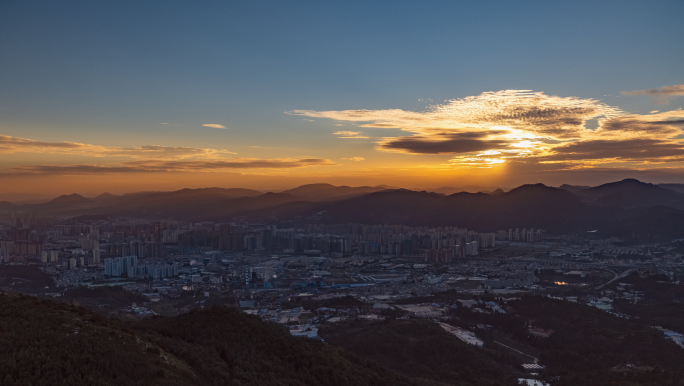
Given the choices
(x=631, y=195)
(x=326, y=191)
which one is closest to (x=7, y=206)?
(x=326, y=191)

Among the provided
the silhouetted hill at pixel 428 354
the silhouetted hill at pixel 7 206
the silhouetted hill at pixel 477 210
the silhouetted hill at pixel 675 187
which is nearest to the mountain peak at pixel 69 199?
the silhouetted hill at pixel 7 206

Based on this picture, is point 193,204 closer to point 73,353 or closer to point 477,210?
point 477,210

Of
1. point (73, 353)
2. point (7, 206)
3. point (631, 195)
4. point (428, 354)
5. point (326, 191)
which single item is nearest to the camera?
point (73, 353)

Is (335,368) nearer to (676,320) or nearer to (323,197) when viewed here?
(676,320)

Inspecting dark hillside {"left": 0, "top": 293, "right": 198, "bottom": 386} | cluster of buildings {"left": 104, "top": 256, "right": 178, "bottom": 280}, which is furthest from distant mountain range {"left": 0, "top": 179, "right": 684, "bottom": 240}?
dark hillside {"left": 0, "top": 293, "right": 198, "bottom": 386}

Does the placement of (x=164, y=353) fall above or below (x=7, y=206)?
below

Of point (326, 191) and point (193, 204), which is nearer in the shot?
point (193, 204)

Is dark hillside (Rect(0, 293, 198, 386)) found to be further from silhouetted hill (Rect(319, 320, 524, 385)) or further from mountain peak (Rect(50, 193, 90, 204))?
mountain peak (Rect(50, 193, 90, 204))
